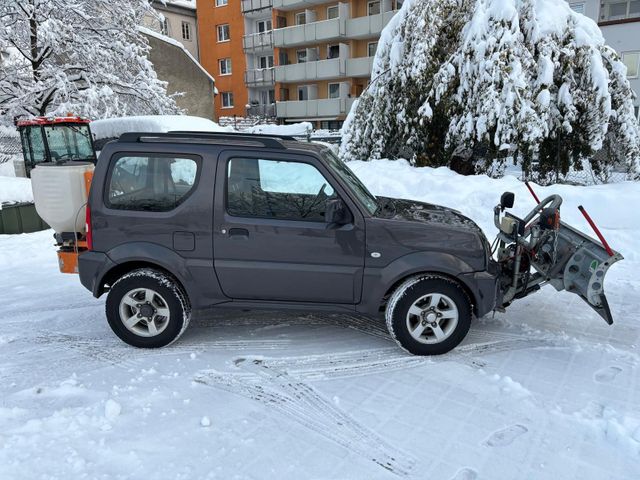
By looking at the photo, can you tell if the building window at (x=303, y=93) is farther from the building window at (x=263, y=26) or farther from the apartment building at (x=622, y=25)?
the apartment building at (x=622, y=25)

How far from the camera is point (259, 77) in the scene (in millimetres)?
34500

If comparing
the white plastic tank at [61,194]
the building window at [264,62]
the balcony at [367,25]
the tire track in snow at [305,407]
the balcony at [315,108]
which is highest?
the balcony at [367,25]

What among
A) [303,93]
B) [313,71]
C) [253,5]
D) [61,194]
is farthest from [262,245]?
[253,5]

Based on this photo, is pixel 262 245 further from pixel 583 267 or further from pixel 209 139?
pixel 583 267

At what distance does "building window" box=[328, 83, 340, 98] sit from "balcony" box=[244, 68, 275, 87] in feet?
15.3

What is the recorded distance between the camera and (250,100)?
35750 mm

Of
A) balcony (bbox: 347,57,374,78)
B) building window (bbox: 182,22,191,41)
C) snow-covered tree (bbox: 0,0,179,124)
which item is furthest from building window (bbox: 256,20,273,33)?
snow-covered tree (bbox: 0,0,179,124)

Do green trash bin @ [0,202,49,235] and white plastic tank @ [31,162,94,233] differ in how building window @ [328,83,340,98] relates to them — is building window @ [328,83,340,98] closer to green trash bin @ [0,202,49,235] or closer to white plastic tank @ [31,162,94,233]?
green trash bin @ [0,202,49,235]

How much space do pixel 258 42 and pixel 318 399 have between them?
34379 millimetres

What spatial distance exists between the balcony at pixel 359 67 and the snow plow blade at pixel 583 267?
26.6 m

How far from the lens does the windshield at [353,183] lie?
416 cm

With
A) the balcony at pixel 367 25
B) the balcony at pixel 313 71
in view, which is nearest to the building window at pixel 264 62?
the balcony at pixel 313 71

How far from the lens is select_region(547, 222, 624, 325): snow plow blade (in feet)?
13.1

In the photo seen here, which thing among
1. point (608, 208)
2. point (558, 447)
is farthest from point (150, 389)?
point (608, 208)
